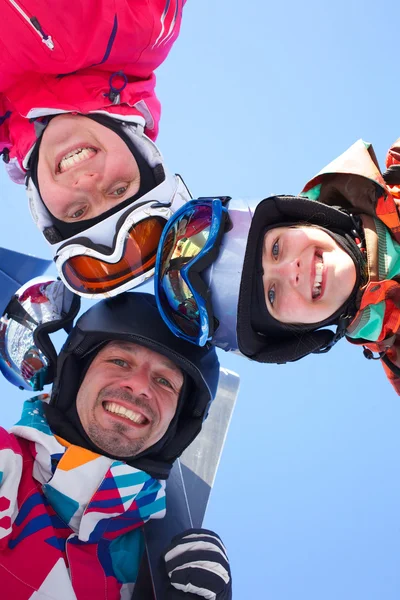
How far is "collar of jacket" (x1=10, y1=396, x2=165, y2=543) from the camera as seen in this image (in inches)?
89.0

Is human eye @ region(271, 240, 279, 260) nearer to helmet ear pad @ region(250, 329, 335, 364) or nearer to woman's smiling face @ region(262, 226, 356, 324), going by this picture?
woman's smiling face @ region(262, 226, 356, 324)

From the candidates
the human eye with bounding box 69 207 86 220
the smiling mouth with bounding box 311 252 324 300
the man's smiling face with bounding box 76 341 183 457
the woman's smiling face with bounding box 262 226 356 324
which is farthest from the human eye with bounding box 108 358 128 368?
the smiling mouth with bounding box 311 252 324 300

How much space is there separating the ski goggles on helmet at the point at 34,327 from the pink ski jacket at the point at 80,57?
543 mm

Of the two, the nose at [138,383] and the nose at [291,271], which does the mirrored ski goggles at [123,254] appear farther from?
the nose at [291,271]

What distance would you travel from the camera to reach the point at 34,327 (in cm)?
262

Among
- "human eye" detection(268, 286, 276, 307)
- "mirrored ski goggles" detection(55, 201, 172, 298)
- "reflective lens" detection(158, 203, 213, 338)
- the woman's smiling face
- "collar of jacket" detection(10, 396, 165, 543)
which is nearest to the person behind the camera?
the woman's smiling face

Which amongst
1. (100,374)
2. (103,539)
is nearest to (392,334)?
(100,374)

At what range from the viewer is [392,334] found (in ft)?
7.23

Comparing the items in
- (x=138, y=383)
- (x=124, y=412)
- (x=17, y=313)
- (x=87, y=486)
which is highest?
(x=17, y=313)

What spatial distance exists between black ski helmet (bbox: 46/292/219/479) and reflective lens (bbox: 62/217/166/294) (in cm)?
14

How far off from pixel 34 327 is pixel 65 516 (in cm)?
75

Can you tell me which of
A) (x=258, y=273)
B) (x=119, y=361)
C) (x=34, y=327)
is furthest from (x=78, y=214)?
(x=258, y=273)

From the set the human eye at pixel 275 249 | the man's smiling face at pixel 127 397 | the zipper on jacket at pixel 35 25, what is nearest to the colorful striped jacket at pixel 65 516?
the man's smiling face at pixel 127 397

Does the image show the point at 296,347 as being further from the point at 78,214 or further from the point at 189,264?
the point at 78,214
